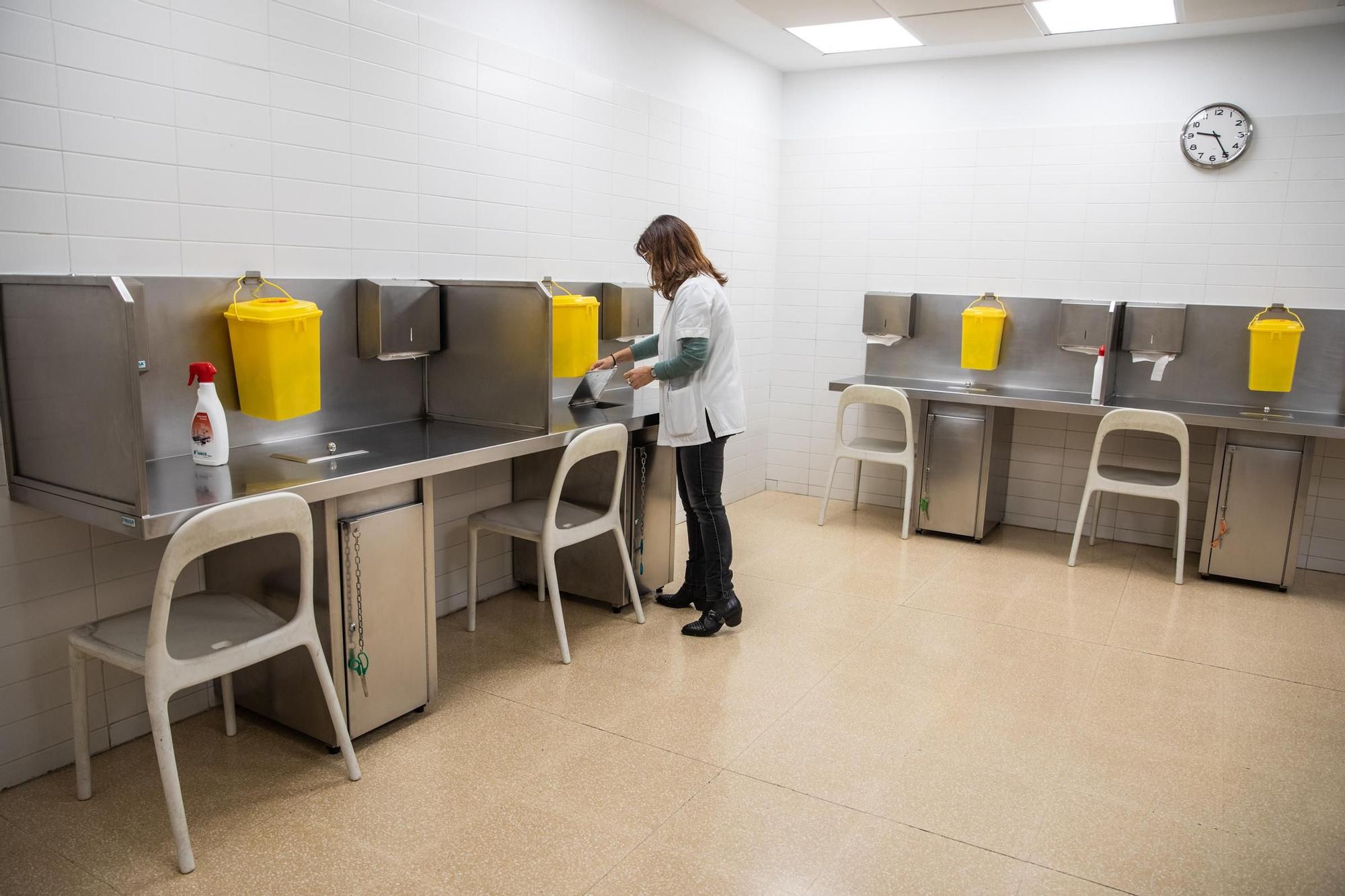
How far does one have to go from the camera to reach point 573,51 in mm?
4125

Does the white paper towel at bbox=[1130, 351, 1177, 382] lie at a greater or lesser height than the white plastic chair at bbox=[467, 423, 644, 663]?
greater

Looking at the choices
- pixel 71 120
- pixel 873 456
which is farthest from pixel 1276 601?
pixel 71 120

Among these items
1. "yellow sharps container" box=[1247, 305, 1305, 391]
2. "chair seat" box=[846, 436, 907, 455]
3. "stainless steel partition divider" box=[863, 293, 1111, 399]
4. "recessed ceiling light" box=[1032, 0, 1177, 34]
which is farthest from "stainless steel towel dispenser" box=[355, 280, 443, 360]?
"yellow sharps container" box=[1247, 305, 1305, 391]

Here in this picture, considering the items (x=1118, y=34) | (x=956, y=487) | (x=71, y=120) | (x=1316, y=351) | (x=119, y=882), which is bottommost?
(x=119, y=882)

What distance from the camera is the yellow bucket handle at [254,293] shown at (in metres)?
2.72

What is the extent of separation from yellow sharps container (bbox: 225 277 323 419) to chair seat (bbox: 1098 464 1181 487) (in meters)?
3.69

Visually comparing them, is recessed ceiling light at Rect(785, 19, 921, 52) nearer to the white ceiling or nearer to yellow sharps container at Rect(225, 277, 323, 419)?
the white ceiling

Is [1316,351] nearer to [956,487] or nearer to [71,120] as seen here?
[956,487]

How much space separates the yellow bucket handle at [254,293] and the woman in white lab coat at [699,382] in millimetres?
1245

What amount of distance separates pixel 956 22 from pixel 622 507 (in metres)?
2.84

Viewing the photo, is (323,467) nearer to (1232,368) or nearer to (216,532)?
(216,532)

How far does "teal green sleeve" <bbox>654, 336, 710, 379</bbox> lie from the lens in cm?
343

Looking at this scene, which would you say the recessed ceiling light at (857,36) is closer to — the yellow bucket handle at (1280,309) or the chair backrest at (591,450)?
the yellow bucket handle at (1280,309)

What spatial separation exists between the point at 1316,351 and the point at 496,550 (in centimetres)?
410
